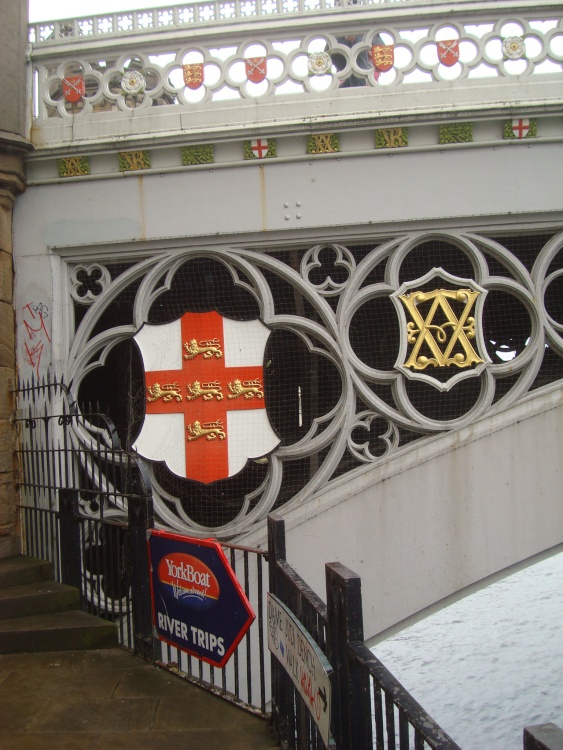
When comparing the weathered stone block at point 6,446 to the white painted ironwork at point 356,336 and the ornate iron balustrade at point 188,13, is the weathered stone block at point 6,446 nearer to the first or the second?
the white painted ironwork at point 356,336

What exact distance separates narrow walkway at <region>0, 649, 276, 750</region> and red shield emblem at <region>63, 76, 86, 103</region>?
4461 mm

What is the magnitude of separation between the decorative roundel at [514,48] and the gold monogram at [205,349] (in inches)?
130

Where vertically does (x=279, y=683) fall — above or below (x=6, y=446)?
below

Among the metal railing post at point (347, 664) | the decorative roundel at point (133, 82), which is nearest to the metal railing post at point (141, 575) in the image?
the metal railing post at point (347, 664)

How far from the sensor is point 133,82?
223 inches

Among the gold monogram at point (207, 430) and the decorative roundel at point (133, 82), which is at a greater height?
the decorative roundel at point (133, 82)

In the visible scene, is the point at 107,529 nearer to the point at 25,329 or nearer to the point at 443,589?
the point at 25,329

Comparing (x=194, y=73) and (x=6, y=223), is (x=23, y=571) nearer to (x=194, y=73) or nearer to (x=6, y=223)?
(x=6, y=223)

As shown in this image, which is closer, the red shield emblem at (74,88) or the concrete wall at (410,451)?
the concrete wall at (410,451)

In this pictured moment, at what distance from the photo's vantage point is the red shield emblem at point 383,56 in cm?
549

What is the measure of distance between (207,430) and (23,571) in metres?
1.73

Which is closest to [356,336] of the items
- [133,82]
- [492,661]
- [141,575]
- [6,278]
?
[141,575]

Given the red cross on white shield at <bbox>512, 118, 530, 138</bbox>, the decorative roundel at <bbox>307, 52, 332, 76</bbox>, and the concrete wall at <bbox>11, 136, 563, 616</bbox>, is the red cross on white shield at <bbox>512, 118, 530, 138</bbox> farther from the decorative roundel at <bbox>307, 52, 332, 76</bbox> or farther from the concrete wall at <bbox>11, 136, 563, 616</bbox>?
the decorative roundel at <bbox>307, 52, 332, 76</bbox>

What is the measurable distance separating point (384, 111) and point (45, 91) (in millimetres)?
2889
